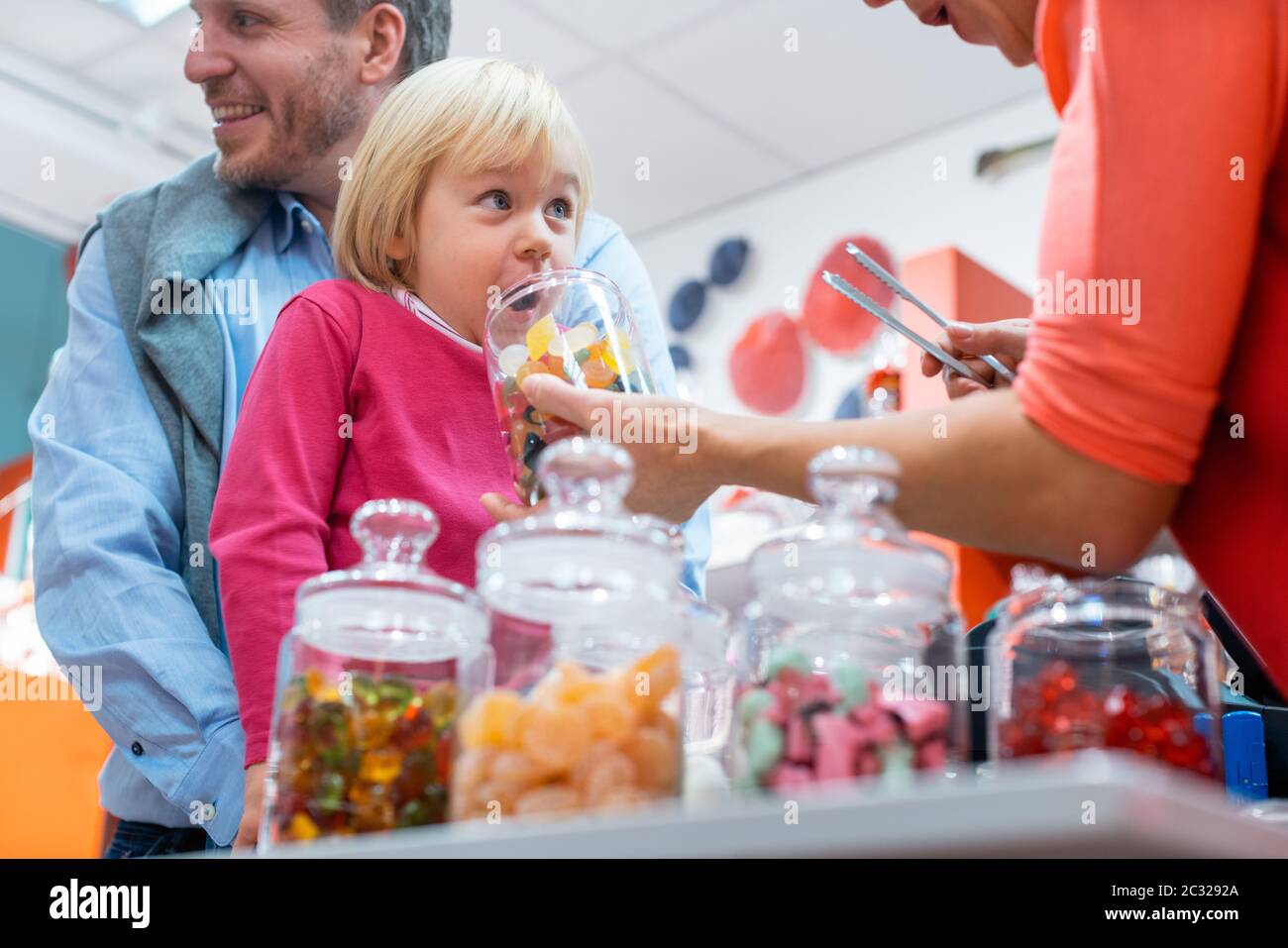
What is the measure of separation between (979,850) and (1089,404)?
1.14 ft

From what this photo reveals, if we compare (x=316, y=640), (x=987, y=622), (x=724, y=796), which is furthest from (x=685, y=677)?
(x=987, y=622)

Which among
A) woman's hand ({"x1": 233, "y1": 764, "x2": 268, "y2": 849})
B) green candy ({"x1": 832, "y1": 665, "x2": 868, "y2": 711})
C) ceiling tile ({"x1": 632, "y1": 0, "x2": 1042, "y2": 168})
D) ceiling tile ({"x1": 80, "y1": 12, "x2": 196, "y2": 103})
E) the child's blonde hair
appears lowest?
woman's hand ({"x1": 233, "y1": 764, "x2": 268, "y2": 849})

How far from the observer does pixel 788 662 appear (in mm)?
742

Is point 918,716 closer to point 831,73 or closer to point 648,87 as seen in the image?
point 831,73

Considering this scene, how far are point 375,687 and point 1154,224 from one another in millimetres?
485

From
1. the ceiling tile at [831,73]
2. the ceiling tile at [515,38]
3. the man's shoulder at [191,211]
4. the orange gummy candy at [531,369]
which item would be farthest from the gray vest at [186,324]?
the ceiling tile at [831,73]

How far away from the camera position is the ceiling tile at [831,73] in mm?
3344

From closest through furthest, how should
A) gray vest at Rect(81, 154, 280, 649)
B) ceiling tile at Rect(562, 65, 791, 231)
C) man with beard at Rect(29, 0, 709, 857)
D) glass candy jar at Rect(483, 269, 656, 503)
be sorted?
glass candy jar at Rect(483, 269, 656, 503)
man with beard at Rect(29, 0, 709, 857)
gray vest at Rect(81, 154, 280, 649)
ceiling tile at Rect(562, 65, 791, 231)

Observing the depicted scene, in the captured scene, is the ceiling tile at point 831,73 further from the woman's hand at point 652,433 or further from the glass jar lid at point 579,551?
the glass jar lid at point 579,551

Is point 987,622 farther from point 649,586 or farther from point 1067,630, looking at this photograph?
point 649,586

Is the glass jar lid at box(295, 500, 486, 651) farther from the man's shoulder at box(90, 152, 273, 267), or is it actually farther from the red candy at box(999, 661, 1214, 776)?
the man's shoulder at box(90, 152, 273, 267)

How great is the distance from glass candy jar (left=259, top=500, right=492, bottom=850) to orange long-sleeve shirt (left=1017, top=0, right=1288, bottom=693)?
0.34 m

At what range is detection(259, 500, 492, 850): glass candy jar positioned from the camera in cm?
75

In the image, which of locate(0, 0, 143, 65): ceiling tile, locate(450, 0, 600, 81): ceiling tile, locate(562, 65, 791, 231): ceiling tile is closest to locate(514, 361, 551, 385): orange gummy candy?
locate(450, 0, 600, 81): ceiling tile
